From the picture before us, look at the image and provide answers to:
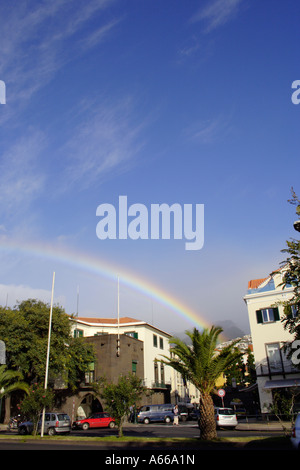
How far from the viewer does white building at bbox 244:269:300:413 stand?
110ft

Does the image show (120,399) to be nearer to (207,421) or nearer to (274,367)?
(207,421)

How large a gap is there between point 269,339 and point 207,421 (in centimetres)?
1920

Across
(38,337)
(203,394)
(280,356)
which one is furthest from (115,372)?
(203,394)

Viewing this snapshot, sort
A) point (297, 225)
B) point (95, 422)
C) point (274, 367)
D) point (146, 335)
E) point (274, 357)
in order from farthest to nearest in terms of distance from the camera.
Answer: point (146, 335)
point (274, 357)
point (95, 422)
point (274, 367)
point (297, 225)

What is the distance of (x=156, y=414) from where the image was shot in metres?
38.8

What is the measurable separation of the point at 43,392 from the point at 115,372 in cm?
2480

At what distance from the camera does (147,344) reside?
187 ft

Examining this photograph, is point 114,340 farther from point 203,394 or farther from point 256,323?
point 203,394

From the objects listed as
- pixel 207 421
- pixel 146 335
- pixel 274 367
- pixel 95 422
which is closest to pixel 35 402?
pixel 207 421

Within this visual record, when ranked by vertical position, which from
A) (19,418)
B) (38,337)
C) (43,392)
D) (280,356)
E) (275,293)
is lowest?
(19,418)


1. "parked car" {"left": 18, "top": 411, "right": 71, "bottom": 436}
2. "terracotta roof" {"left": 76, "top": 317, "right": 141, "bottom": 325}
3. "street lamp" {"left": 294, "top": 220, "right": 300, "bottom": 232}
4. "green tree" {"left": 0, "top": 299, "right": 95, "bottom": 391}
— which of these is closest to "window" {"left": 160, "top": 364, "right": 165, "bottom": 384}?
"terracotta roof" {"left": 76, "top": 317, "right": 141, "bottom": 325}

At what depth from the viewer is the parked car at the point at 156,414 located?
126ft

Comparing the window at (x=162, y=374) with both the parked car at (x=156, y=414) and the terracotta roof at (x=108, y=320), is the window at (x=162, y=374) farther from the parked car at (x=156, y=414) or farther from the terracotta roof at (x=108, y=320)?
the parked car at (x=156, y=414)

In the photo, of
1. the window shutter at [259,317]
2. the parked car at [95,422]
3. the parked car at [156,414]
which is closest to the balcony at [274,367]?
the window shutter at [259,317]
